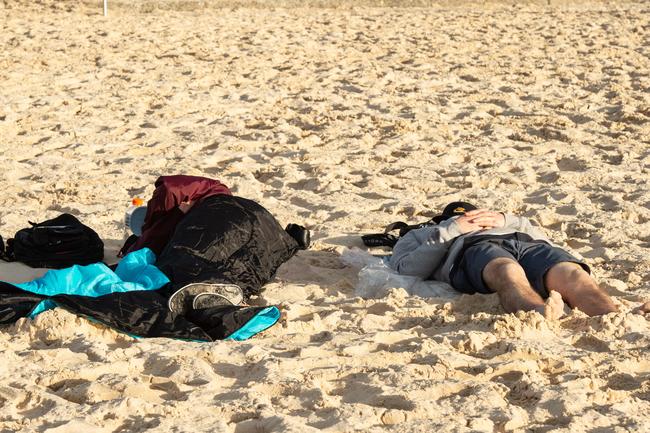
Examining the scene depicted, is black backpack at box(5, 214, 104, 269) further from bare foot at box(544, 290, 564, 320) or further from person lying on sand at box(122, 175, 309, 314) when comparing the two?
bare foot at box(544, 290, 564, 320)

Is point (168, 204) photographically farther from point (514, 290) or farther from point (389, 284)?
point (514, 290)

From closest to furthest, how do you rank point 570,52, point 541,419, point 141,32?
1. point 541,419
2. point 570,52
3. point 141,32

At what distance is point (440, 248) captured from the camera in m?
4.53

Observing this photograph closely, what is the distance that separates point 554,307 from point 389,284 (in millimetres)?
842

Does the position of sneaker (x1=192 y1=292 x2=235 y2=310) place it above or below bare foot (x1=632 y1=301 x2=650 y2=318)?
below

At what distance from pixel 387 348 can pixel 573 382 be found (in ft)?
2.39

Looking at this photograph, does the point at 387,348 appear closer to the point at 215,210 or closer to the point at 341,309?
the point at 341,309

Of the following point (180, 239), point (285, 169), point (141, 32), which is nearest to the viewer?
point (180, 239)

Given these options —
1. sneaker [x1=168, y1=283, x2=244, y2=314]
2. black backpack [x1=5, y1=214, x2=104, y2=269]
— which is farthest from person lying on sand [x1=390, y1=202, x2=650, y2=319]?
black backpack [x1=5, y1=214, x2=104, y2=269]

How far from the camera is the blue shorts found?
424 cm

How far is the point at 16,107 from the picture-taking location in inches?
325

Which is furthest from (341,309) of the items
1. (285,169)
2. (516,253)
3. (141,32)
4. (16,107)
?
(141,32)

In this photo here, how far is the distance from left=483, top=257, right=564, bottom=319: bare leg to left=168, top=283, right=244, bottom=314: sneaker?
43.6 inches

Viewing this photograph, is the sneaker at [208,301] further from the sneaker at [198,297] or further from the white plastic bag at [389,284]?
the white plastic bag at [389,284]
